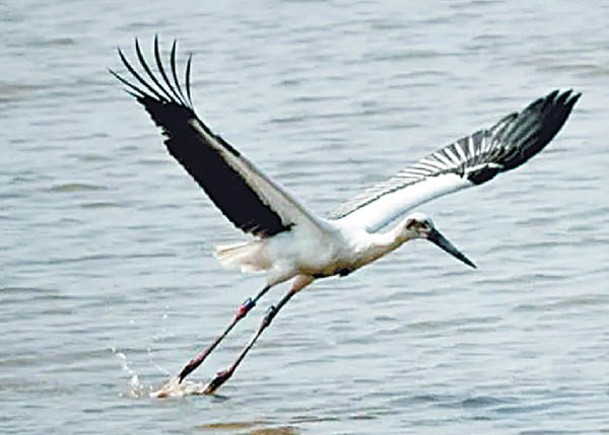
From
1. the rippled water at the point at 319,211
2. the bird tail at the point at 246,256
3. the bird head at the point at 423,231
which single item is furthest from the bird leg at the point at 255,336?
the bird head at the point at 423,231

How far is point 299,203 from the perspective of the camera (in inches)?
438

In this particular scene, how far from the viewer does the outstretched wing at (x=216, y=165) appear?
10359mm

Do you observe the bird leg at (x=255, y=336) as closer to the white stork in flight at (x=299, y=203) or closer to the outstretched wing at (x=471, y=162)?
the white stork in flight at (x=299, y=203)

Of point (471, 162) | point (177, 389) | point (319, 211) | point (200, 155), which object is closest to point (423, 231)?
point (471, 162)

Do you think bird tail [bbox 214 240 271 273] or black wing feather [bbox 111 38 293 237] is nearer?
black wing feather [bbox 111 38 293 237]

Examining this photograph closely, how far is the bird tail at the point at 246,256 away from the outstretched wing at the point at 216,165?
120 millimetres

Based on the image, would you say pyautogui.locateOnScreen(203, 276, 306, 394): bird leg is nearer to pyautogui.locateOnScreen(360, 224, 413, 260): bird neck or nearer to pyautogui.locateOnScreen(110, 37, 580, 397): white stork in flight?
pyautogui.locateOnScreen(110, 37, 580, 397): white stork in flight

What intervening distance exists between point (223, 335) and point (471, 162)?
158 cm

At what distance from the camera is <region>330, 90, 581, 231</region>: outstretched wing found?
475 inches

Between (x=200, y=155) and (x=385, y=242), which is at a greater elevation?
(x=200, y=155)

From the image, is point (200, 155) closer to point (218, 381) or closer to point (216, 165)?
point (216, 165)

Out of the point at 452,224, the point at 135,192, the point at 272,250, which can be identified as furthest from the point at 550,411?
the point at 135,192

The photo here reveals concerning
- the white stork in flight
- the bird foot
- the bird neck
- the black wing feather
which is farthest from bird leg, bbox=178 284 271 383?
the bird neck

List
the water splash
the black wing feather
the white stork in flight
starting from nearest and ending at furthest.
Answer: the black wing feather
the white stork in flight
the water splash
